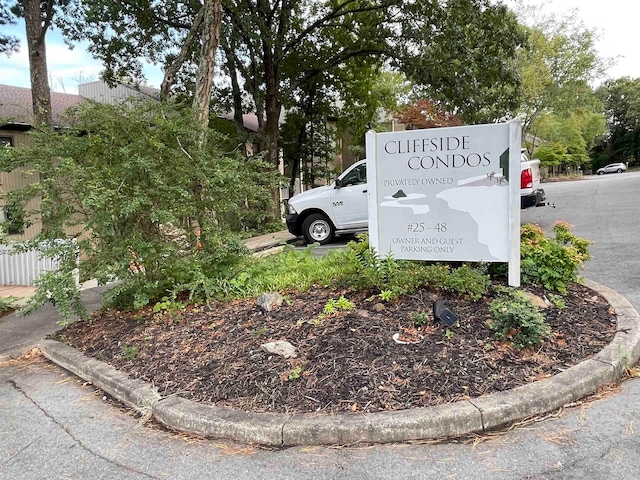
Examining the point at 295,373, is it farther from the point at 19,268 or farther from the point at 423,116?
the point at 423,116

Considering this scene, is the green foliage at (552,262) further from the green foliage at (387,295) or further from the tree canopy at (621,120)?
the tree canopy at (621,120)

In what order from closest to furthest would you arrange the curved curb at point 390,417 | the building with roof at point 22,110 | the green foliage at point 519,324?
the curved curb at point 390,417
the green foliage at point 519,324
the building with roof at point 22,110

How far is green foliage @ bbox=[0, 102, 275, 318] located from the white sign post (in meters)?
1.49

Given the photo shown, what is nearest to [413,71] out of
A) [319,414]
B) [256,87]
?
[256,87]

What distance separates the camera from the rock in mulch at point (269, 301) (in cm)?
423

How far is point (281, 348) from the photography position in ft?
11.4

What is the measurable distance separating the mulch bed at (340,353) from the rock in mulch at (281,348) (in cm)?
4

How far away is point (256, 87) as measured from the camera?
1513 cm

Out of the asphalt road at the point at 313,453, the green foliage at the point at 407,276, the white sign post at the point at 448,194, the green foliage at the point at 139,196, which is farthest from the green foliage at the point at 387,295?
the green foliage at the point at 139,196

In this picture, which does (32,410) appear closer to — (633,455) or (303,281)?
(303,281)

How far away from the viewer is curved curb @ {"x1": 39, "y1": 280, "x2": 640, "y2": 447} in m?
2.64

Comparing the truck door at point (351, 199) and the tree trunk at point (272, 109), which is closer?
the truck door at point (351, 199)

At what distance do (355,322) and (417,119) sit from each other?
26.6 m

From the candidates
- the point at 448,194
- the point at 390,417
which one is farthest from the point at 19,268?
the point at 390,417
